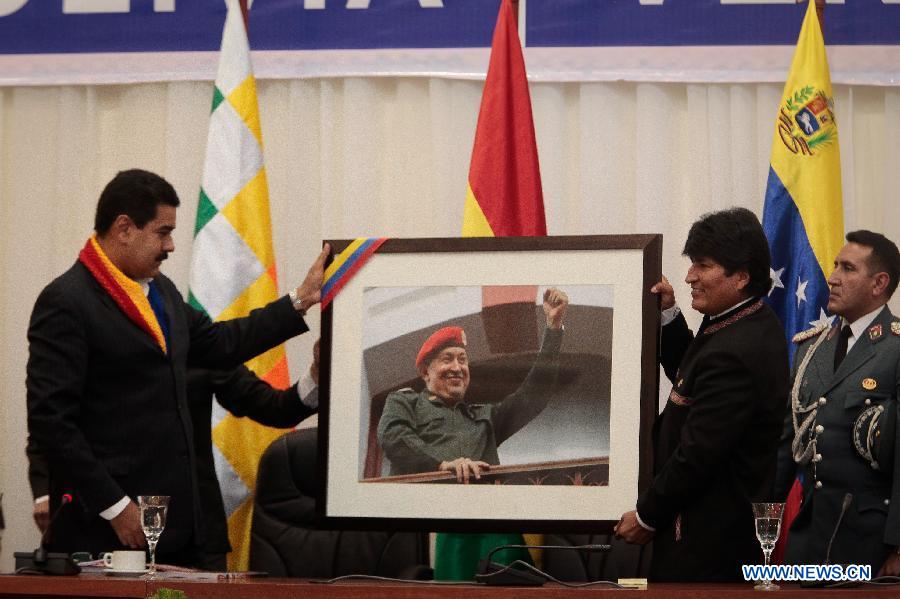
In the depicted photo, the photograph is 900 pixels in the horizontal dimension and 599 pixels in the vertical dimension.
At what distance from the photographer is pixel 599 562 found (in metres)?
3.93

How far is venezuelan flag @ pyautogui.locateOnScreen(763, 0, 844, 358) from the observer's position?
4234 mm

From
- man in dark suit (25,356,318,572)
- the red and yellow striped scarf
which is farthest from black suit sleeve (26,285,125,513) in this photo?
man in dark suit (25,356,318,572)

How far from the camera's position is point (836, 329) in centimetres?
371

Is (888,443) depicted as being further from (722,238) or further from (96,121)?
(96,121)

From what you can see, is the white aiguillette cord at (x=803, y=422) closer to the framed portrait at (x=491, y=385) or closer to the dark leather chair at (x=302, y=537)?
the framed portrait at (x=491, y=385)

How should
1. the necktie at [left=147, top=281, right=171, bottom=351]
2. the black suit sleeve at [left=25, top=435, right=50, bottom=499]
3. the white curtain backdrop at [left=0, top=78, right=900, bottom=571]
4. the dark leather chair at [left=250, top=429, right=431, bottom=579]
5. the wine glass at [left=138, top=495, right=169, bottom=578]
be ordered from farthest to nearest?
1. the white curtain backdrop at [left=0, top=78, right=900, bottom=571]
2. the black suit sleeve at [left=25, top=435, right=50, bottom=499]
3. the dark leather chair at [left=250, top=429, right=431, bottom=579]
4. the necktie at [left=147, top=281, right=171, bottom=351]
5. the wine glass at [left=138, top=495, right=169, bottom=578]

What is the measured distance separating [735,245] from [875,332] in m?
0.69

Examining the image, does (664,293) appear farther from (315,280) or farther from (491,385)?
(315,280)

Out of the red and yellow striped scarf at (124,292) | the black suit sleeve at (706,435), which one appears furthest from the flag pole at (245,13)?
the black suit sleeve at (706,435)

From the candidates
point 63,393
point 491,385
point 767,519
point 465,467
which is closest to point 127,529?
point 63,393

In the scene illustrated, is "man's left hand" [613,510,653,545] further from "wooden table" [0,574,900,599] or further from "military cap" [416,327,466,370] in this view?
"military cap" [416,327,466,370]

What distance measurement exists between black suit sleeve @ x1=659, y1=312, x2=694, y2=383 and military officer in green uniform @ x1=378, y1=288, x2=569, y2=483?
0.42 m

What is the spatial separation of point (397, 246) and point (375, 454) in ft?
1.82

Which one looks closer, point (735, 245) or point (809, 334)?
point (735, 245)
